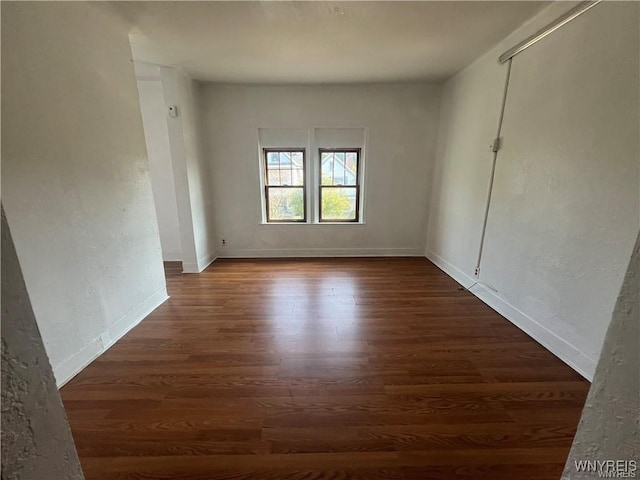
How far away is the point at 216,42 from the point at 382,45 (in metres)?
1.55

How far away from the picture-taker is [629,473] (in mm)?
625

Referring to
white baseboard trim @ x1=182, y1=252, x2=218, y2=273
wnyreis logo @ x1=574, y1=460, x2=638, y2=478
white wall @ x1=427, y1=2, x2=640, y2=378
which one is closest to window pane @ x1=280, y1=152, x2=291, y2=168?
white baseboard trim @ x1=182, y1=252, x2=218, y2=273

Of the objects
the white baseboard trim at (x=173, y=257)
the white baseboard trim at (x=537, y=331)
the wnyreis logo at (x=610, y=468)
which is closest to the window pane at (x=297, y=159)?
the white baseboard trim at (x=173, y=257)

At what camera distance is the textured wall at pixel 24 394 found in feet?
1.73

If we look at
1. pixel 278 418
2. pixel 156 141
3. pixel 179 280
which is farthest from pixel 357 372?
pixel 156 141

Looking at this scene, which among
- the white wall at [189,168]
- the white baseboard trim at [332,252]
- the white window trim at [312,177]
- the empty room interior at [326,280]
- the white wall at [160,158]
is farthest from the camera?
the white baseboard trim at [332,252]

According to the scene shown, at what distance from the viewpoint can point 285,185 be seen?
414 cm

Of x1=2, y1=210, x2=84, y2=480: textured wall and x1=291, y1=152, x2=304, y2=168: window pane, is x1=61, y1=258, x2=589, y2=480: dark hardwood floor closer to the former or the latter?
x1=2, y1=210, x2=84, y2=480: textured wall

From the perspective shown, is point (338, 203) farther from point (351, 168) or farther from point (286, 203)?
point (286, 203)

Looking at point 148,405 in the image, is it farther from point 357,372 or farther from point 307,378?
point 357,372

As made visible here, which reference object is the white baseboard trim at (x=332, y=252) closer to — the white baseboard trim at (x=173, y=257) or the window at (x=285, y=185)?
the window at (x=285, y=185)

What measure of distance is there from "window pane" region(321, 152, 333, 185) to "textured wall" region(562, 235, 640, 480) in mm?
3696

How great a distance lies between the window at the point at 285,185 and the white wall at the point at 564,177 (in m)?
2.37

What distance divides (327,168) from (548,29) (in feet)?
8.81
